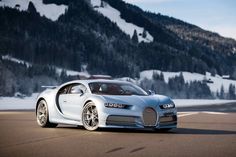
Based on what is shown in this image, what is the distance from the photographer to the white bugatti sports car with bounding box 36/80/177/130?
1297cm

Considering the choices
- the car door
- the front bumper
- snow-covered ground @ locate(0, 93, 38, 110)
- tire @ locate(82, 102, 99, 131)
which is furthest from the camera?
snow-covered ground @ locate(0, 93, 38, 110)

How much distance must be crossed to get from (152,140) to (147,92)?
3501 mm

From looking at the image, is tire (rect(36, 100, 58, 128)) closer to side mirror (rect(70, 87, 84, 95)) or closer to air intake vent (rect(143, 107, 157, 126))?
→ side mirror (rect(70, 87, 84, 95))

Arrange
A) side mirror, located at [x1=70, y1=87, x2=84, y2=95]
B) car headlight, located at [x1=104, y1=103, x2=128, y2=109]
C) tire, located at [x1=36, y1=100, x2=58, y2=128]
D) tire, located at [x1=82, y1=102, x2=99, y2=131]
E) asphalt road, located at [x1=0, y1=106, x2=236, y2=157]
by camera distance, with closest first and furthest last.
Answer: asphalt road, located at [x1=0, y1=106, x2=236, y2=157] → car headlight, located at [x1=104, y1=103, x2=128, y2=109] → tire, located at [x1=82, y1=102, x2=99, y2=131] → side mirror, located at [x1=70, y1=87, x2=84, y2=95] → tire, located at [x1=36, y1=100, x2=58, y2=128]

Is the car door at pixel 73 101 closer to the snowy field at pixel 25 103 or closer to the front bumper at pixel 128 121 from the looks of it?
the front bumper at pixel 128 121

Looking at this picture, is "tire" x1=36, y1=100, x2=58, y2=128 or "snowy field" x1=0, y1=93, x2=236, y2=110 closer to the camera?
"tire" x1=36, y1=100, x2=58, y2=128

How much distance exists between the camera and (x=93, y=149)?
9.44m

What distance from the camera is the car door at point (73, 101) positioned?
1378 cm

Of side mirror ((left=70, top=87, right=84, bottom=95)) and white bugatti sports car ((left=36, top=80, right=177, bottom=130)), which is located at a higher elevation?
side mirror ((left=70, top=87, right=84, bottom=95))

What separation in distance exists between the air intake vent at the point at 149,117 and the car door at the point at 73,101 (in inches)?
62.7

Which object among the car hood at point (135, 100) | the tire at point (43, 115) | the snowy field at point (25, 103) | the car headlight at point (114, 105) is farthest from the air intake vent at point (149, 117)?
the snowy field at point (25, 103)

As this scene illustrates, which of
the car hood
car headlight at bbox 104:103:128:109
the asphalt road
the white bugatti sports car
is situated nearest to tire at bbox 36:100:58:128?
the white bugatti sports car

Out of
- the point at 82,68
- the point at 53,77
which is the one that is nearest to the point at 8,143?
the point at 53,77

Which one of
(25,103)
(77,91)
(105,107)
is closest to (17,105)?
(25,103)
